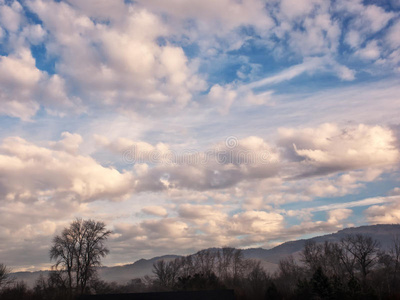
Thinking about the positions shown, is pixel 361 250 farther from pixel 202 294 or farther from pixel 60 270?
pixel 60 270

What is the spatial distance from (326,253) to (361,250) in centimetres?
1356

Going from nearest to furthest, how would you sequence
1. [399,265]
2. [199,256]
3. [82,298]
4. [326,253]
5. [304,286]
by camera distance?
[82,298] → [304,286] → [399,265] → [326,253] → [199,256]

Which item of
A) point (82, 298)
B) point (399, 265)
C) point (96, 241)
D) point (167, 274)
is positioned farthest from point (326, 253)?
point (82, 298)

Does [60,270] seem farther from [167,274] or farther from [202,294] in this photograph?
[167,274]

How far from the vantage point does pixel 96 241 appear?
259ft

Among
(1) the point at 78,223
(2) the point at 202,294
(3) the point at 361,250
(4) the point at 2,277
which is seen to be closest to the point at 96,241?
(1) the point at 78,223

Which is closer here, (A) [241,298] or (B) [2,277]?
(A) [241,298]

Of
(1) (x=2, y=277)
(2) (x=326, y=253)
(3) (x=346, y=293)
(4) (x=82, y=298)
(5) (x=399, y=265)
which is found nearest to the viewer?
(4) (x=82, y=298)

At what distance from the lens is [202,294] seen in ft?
171

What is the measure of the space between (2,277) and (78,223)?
19822 mm

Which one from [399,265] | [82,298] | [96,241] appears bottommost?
[399,265]

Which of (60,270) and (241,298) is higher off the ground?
(60,270)

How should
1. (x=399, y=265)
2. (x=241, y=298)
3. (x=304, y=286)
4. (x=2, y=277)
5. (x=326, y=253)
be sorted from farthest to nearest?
(x=326, y=253)
(x=399, y=265)
(x=2, y=277)
(x=241, y=298)
(x=304, y=286)

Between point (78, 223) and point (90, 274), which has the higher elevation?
point (78, 223)
